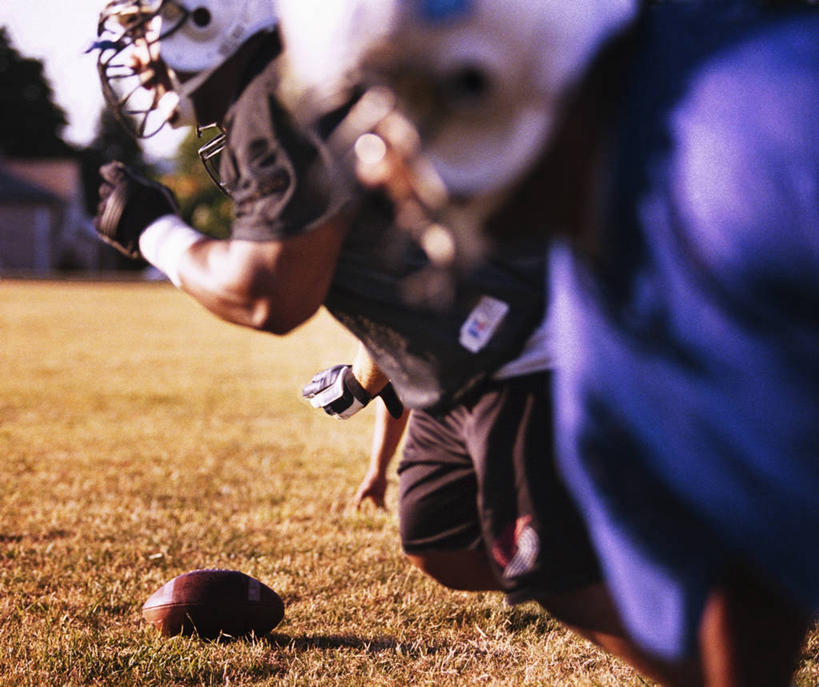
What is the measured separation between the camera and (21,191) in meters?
53.9

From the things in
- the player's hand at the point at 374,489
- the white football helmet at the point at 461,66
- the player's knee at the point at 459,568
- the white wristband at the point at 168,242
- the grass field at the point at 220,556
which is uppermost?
the white football helmet at the point at 461,66

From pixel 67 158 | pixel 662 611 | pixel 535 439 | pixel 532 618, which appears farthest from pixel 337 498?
pixel 67 158

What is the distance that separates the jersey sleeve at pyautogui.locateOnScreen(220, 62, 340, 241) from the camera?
1943 millimetres

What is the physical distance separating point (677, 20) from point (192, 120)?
1.18m

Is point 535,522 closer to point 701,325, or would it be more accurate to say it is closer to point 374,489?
point 701,325

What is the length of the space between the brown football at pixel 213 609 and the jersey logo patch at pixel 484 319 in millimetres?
1659

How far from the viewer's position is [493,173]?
1.35m

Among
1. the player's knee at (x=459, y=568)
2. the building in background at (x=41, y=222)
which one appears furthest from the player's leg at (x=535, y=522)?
the building in background at (x=41, y=222)

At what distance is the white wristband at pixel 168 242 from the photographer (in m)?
2.24

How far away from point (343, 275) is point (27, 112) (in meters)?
73.7

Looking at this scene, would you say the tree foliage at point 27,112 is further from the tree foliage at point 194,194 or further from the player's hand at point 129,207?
the player's hand at point 129,207

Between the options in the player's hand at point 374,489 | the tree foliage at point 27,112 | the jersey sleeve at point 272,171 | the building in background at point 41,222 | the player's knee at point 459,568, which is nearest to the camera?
the jersey sleeve at point 272,171

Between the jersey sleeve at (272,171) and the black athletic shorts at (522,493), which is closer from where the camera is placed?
the jersey sleeve at (272,171)

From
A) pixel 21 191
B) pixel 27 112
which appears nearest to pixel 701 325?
pixel 21 191
